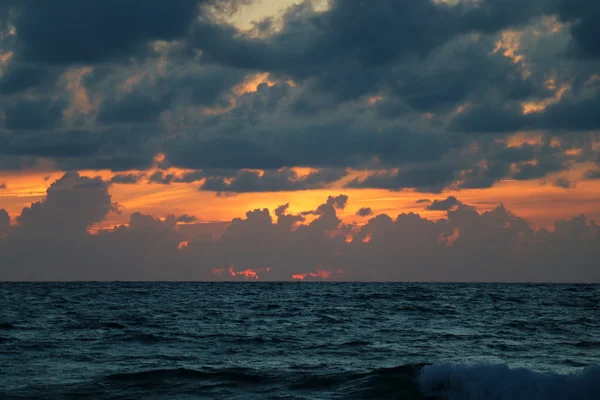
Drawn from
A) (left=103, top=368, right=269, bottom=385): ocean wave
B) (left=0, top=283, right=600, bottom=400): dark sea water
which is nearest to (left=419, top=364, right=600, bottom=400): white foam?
(left=0, top=283, right=600, bottom=400): dark sea water

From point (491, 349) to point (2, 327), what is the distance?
2715 cm

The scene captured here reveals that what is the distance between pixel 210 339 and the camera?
30.8 m

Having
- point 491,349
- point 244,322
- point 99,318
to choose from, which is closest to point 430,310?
point 244,322

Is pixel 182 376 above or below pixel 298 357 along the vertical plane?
above

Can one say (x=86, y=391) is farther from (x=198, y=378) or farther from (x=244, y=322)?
(x=244, y=322)

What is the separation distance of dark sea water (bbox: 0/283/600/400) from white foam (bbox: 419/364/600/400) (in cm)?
4

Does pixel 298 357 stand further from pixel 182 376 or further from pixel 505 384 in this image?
pixel 505 384

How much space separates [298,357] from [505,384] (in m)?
9.74

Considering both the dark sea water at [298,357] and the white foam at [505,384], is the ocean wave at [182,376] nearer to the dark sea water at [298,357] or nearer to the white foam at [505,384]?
the dark sea water at [298,357]

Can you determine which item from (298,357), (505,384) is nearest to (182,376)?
(298,357)

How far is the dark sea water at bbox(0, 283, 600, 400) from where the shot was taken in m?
18.0

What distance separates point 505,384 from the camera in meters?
17.4

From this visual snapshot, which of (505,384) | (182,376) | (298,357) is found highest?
(505,384)

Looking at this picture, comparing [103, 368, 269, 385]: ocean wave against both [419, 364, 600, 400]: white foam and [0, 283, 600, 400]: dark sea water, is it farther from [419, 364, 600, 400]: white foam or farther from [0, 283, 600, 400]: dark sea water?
[419, 364, 600, 400]: white foam
